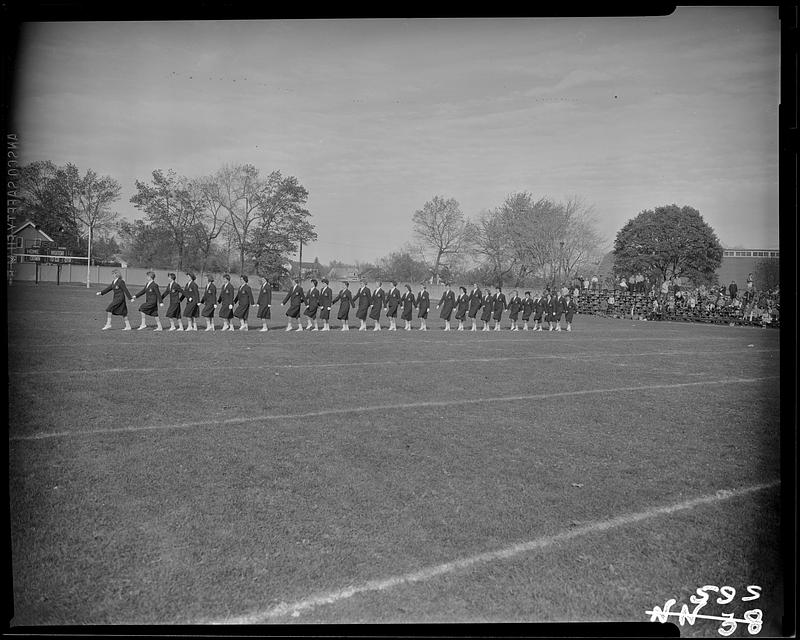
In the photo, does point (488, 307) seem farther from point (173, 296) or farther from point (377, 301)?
point (173, 296)

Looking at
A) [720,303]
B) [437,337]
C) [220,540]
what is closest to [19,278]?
[220,540]

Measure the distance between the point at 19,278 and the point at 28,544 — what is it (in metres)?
1.24

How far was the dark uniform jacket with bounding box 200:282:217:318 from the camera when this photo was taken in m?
13.7

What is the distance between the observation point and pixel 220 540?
3.10m

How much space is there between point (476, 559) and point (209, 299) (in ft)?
40.4

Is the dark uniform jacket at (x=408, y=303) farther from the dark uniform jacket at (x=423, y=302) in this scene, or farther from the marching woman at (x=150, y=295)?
the marching woman at (x=150, y=295)

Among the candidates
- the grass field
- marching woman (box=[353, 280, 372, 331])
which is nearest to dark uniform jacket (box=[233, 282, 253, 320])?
marching woman (box=[353, 280, 372, 331])

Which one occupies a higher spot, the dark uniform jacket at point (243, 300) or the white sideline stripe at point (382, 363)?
the dark uniform jacket at point (243, 300)

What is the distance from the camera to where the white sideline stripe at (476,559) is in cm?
254

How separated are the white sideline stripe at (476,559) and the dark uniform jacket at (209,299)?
11119 millimetres

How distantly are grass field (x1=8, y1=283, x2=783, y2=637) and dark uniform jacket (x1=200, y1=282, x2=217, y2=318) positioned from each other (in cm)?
641

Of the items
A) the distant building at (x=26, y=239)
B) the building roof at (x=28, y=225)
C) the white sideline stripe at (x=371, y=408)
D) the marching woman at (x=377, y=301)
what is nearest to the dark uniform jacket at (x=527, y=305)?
the marching woman at (x=377, y=301)

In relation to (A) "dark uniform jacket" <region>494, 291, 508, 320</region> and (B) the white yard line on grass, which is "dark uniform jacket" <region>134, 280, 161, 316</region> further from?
(A) "dark uniform jacket" <region>494, 291, 508, 320</region>

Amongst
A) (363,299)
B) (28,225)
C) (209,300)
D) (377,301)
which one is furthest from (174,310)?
(28,225)
